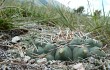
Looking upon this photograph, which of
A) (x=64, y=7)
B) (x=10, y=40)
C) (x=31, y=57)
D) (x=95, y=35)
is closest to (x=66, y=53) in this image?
(x=31, y=57)

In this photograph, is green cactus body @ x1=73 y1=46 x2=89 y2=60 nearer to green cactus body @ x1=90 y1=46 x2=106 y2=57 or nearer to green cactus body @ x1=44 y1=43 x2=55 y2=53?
green cactus body @ x1=90 y1=46 x2=106 y2=57

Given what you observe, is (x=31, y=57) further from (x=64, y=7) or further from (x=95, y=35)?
(x=64, y=7)

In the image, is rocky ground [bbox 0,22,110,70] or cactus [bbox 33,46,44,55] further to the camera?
cactus [bbox 33,46,44,55]

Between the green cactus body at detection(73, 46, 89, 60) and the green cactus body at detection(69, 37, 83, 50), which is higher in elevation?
the green cactus body at detection(69, 37, 83, 50)

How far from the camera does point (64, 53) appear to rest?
2.27 meters

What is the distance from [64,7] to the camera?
4.13 meters

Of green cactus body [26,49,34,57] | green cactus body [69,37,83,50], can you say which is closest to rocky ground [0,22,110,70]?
green cactus body [26,49,34,57]

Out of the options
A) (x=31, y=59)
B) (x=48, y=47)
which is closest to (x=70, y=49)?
(x=48, y=47)

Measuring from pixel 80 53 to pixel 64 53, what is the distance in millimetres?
114

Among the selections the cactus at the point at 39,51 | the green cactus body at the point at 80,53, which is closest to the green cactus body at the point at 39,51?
the cactus at the point at 39,51

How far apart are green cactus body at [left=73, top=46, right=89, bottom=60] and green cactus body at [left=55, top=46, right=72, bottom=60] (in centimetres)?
4

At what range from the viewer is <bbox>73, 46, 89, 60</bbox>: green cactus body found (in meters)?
2.27

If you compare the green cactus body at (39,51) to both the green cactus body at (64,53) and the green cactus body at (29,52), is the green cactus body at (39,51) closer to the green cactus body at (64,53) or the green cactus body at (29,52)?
the green cactus body at (29,52)

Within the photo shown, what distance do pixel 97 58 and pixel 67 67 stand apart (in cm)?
25
